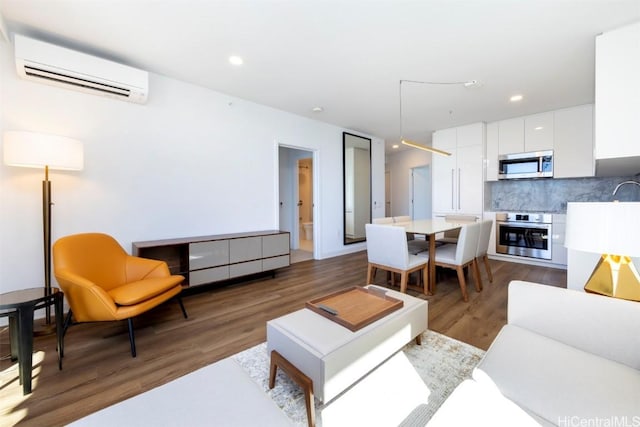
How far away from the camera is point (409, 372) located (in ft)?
5.38

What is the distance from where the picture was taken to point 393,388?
1.51 metres

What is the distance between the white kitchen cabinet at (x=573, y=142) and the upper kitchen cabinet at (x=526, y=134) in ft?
0.36

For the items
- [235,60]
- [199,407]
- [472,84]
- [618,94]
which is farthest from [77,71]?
[618,94]

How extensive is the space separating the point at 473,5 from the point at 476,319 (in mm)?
2589

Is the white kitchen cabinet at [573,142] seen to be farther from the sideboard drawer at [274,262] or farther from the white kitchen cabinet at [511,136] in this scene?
the sideboard drawer at [274,262]

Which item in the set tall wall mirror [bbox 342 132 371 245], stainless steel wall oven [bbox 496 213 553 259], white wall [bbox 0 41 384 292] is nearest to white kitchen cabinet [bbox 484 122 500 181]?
stainless steel wall oven [bbox 496 213 553 259]

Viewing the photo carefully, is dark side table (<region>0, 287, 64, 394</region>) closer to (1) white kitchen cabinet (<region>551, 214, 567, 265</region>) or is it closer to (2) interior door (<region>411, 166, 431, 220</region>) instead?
(1) white kitchen cabinet (<region>551, 214, 567, 265</region>)

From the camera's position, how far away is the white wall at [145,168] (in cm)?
230

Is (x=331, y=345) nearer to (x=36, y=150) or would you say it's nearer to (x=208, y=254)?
(x=208, y=254)

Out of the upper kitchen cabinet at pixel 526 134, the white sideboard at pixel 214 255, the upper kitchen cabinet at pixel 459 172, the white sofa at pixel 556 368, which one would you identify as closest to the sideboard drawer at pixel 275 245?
the white sideboard at pixel 214 255

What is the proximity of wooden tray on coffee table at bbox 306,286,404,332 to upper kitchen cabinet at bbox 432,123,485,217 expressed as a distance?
12.8 feet

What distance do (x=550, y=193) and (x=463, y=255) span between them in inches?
126

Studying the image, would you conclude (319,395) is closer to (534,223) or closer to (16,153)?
(16,153)

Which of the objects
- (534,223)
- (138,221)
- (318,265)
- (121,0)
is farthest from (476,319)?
(121,0)
